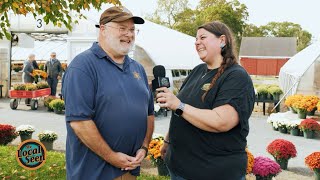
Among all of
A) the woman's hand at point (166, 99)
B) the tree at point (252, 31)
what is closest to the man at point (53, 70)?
the woman's hand at point (166, 99)

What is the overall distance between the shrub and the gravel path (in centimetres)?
90

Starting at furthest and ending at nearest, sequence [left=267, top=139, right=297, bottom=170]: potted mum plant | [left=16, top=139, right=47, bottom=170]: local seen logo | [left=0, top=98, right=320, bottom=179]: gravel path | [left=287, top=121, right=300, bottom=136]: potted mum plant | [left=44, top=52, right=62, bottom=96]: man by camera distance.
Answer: [left=44, top=52, right=62, bottom=96]: man
[left=287, top=121, right=300, bottom=136]: potted mum plant
[left=0, top=98, right=320, bottom=179]: gravel path
[left=267, top=139, right=297, bottom=170]: potted mum plant
[left=16, top=139, right=47, bottom=170]: local seen logo

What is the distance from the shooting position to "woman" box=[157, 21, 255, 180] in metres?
2.60

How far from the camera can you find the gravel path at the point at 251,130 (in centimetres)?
817

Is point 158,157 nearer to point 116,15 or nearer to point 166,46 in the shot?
point 116,15

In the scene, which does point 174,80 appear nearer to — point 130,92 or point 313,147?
point 313,147

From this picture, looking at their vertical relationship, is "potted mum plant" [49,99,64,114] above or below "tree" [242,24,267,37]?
below

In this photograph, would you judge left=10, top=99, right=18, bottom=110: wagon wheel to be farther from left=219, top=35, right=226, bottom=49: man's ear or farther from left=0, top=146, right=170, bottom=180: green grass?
left=219, top=35, right=226, bottom=49: man's ear

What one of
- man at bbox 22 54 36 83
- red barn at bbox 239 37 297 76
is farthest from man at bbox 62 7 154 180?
red barn at bbox 239 37 297 76

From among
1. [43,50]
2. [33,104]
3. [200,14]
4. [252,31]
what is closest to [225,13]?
[200,14]

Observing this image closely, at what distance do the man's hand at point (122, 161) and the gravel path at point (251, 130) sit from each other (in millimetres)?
4986

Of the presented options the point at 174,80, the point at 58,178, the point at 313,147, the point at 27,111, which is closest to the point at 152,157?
the point at 58,178

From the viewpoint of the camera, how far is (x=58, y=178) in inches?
224

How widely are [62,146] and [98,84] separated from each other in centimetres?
636
